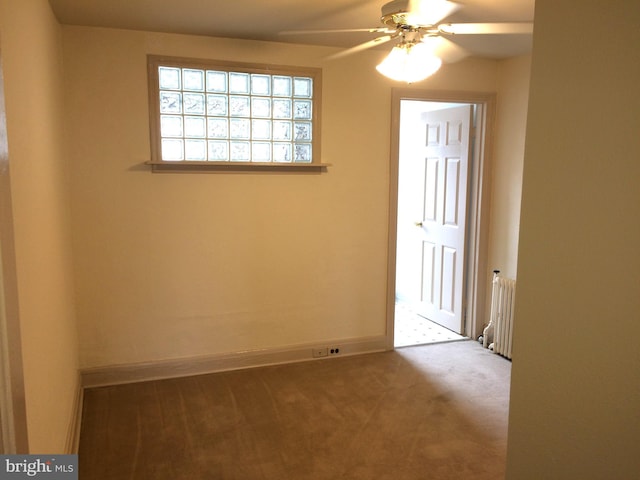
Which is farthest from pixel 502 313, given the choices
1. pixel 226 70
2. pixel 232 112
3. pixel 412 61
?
pixel 226 70

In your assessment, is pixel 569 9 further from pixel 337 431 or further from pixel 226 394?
pixel 226 394

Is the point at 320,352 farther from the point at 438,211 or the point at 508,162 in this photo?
the point at 508,162

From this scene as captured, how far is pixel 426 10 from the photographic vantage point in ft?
7.28

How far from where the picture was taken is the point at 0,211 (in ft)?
2.90

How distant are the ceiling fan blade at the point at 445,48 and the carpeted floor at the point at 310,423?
2.20 metres

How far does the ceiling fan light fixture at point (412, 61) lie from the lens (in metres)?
2.36

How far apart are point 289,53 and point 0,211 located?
3084 millimetres

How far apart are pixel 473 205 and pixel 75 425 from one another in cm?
344

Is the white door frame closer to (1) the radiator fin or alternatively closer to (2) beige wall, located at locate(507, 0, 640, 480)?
(1) the radiator fin

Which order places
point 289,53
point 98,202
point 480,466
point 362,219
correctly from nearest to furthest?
1. point 480,466
2. point 98,202
3. point 289,53
4. point 362,219

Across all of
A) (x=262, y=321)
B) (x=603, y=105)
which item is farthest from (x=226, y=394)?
(x=603, y=105)

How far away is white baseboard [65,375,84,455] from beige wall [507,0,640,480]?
2.22 metres

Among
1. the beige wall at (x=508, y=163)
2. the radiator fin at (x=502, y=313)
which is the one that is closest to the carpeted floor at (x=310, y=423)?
the radiator fin at (x=502, y=313)

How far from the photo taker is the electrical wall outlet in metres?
4.01
